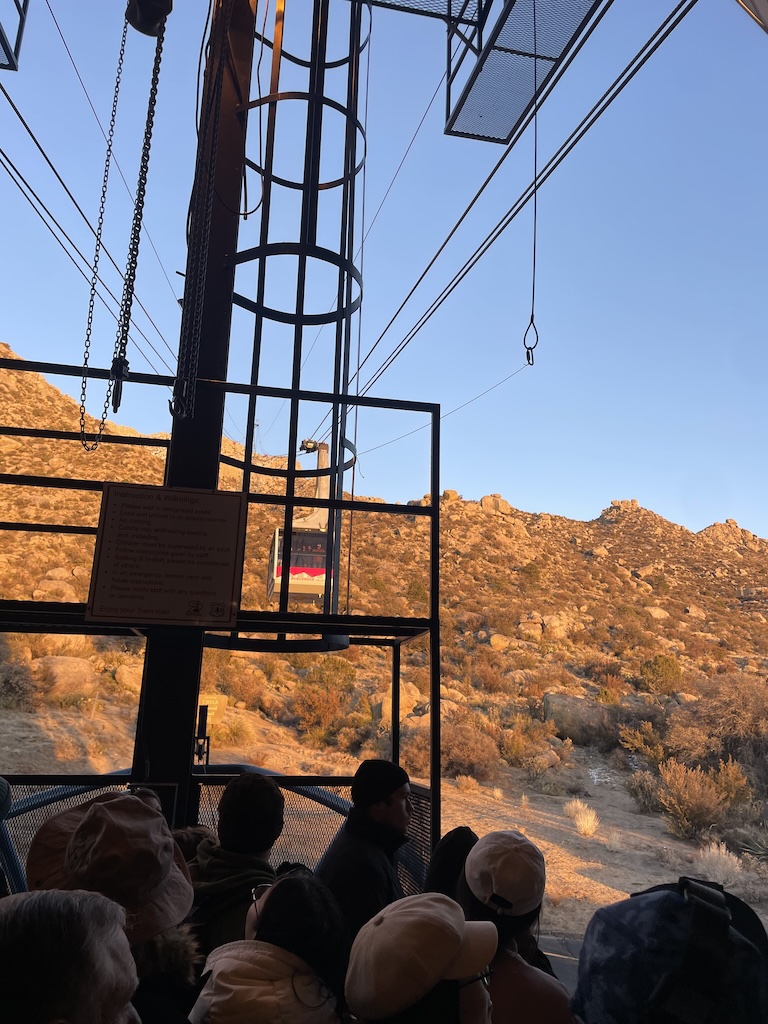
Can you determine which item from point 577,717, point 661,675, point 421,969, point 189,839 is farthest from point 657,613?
point 421,969

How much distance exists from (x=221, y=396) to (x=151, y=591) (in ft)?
5.17

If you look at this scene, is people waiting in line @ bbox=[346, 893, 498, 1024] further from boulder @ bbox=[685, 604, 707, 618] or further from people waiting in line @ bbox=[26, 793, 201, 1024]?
boulder @ bbox=[685, 604, 707, 618]

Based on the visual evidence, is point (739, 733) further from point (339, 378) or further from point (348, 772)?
point (339, 378)

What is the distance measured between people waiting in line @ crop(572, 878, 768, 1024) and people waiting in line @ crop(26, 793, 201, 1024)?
3.31 feet

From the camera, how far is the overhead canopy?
414cm

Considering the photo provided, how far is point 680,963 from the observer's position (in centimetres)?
141

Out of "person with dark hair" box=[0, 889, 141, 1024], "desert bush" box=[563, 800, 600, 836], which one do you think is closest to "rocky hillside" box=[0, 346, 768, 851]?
"desert bush" box=[563, 800, 600, 836]

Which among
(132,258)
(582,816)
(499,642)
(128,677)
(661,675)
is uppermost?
(132,258)

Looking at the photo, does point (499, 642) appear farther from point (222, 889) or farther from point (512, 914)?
point (512, 914)

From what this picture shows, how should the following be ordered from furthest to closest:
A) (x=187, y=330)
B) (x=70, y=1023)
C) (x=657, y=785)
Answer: (x=657, y=785) → (x=187, y=330) → (x=70, y=1023)

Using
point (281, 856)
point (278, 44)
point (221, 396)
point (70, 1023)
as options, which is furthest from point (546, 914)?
point (278, 44)

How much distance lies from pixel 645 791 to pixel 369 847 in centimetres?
1288

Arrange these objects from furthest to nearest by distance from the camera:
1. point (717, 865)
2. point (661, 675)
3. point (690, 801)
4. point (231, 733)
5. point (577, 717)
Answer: point (661, 675)
point (577, 717)
point (231, 733)
point (690, 801)
point (717, 865)

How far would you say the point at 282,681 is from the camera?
67.6ft
